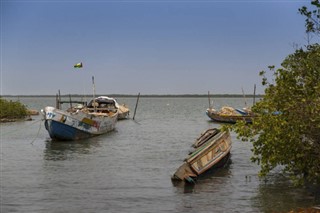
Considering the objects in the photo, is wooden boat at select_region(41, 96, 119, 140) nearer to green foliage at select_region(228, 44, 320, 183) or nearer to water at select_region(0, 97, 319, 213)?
water at select_region(0, 97, 319, 213)

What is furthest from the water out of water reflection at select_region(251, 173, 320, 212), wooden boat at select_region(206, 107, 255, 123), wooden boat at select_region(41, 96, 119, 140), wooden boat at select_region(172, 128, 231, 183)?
wooden boat at select_region(206, 107, 255, 123)

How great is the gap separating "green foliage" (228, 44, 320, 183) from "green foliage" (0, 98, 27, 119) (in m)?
55.1

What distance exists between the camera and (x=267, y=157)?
14.6 metres

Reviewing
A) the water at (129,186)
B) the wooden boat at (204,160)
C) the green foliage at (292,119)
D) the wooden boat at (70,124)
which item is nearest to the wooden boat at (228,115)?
the wooden boat at (70,124)

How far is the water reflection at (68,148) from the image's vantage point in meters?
29.7

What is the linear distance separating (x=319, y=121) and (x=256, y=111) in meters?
2.83

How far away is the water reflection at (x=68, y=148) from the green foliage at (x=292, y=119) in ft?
56.8

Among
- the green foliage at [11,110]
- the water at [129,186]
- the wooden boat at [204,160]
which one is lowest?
the water at [129,186]

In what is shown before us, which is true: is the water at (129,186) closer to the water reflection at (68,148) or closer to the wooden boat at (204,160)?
the water reflection at (68,148)

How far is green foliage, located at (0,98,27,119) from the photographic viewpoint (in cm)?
6342

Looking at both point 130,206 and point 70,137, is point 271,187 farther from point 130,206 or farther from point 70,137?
point 70,137

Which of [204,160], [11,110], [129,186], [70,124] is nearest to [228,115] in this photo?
[70,124]

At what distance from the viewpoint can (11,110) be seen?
6500 cm

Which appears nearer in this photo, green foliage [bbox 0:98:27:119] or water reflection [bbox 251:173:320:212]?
water reflection [bbox 251:173:320:212]
